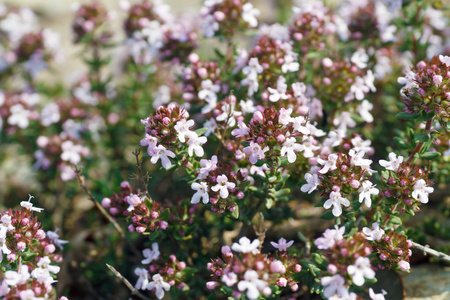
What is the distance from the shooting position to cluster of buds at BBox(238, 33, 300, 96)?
4.19m

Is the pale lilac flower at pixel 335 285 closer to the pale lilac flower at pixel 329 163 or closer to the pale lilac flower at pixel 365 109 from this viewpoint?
the pale lilac flower at pixel 329 163

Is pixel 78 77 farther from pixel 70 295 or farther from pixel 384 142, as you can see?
pixel 384 142

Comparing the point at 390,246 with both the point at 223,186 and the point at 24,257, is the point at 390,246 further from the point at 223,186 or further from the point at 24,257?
the point at 24,257

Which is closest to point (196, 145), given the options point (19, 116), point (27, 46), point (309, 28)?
point (309, 28)

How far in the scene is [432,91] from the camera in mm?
3463

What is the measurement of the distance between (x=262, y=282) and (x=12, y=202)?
183 inches

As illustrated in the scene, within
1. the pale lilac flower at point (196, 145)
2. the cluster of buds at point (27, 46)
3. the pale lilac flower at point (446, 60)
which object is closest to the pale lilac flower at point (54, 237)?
the pale lilac flower at point (196, 145)

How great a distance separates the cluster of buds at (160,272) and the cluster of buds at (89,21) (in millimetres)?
3550

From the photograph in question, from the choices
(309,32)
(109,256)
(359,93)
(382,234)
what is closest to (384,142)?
(359,93)

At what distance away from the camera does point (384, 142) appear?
5445 millimetres

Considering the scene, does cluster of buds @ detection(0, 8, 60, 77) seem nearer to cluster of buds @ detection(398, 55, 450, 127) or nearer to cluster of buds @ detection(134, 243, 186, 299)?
cluster of buds @ detection(134, 243, 186, 299)

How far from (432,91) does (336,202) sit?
3.77 ft

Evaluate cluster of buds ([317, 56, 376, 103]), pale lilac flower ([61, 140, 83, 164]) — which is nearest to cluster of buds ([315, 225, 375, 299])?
cluster of buds ([317, 56, 376, 103])

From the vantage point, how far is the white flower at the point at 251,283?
277 cm
